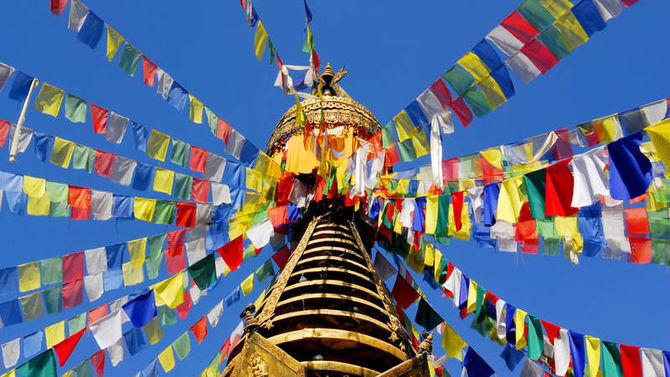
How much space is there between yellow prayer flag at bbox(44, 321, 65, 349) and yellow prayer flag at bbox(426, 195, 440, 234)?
16.5ft

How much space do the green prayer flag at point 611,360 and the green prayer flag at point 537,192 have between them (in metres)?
2.28

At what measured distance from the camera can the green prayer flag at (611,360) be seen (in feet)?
22.8

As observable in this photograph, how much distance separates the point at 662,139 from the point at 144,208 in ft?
20.6

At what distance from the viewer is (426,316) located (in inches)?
376

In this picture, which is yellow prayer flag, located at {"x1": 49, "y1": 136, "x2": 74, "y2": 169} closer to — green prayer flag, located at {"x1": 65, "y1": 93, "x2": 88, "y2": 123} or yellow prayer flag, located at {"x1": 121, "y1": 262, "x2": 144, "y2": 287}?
green prayer flag, located at {"x1": 65, "y1": 93, "x2": 88, "y2": 123}

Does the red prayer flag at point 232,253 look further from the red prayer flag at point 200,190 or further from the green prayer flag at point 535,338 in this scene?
the green prayer flag at point 535,338

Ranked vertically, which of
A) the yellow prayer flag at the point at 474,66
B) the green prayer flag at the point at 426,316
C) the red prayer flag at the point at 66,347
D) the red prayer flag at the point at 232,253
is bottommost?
the red prayer flag at the point at 66,347

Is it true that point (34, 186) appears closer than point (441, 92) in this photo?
No

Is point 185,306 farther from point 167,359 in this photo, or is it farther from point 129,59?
point 129,59

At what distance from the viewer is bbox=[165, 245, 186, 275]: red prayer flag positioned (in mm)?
8586

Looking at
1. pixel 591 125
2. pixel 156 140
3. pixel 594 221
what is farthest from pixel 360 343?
pixel 156 140

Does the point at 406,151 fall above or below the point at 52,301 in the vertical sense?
above

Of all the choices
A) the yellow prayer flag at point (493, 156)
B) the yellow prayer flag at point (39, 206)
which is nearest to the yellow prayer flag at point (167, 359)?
the yellow prayer flag at point (39, 206)

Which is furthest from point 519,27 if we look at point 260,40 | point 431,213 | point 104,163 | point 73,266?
point 73,266
